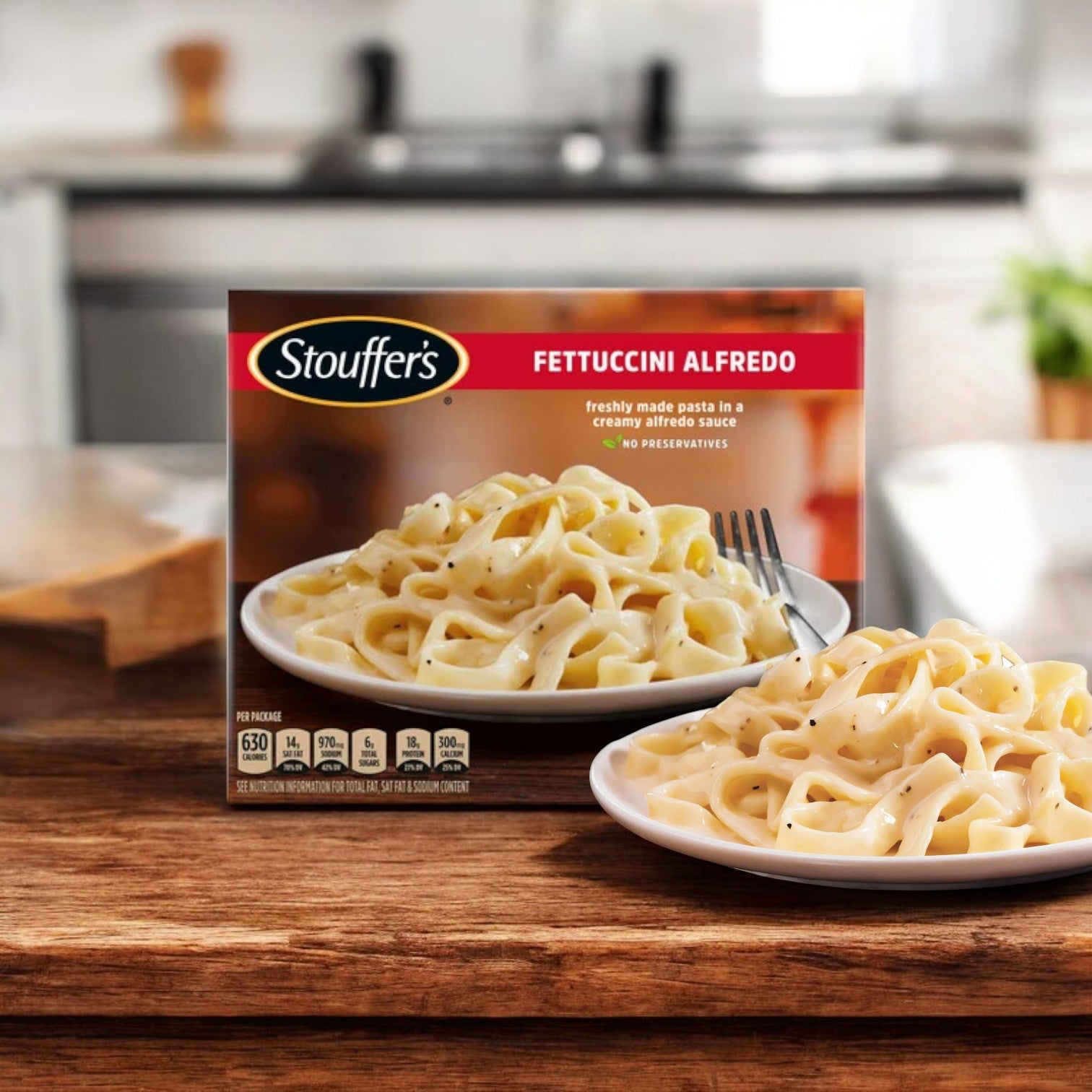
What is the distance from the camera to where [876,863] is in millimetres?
642

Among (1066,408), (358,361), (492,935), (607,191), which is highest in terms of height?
(607,191)

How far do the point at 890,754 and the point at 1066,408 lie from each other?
316 centimetres

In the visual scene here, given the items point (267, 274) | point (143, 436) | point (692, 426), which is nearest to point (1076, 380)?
point (267, 274)

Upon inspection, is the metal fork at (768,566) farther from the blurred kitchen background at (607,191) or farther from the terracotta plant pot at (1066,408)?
the terracotta plant pot at (1066,408)

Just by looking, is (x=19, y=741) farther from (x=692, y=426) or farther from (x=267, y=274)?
(x=267, y=274)

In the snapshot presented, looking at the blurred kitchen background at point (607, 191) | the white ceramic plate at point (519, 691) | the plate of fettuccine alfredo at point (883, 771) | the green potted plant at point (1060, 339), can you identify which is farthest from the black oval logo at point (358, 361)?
the green potted plant at point (1060, 339)

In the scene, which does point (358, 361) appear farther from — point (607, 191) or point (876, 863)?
point (607, 191)

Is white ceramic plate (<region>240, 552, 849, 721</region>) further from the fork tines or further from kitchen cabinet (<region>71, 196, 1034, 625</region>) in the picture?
kitchen cabinet (<region>71, 196, 1034, 625</region>)

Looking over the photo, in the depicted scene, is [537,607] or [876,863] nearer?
[876,863]

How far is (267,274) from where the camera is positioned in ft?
12.9

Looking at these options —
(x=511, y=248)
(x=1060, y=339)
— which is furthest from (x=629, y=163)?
(x=1060, y=339)

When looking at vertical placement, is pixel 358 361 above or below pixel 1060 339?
above

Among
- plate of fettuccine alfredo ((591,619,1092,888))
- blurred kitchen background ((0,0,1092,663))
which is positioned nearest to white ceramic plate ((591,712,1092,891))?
plate of fettuccine alfredo ((591,619,1092,888))

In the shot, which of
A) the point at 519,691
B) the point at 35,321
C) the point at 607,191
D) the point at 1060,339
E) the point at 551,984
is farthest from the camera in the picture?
the point at 35,321
